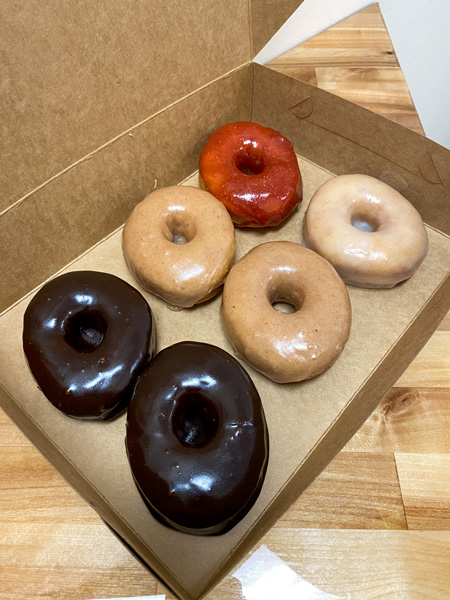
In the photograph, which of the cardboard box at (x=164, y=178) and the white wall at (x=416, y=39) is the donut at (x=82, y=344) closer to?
the cardboard box at (x=164, y=178)

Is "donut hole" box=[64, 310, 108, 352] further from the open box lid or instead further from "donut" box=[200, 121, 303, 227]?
"donut" box=[200, 121, 303, 227]

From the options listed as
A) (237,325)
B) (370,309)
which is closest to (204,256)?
(237,325)

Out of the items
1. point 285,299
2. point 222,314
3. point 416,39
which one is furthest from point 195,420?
point 416,39

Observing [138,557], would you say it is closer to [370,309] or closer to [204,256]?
[204,256]

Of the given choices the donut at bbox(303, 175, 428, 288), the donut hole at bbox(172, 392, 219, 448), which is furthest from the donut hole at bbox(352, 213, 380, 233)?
the donut hole at bbox(172, 392, 219, 448)

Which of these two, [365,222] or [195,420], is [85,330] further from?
[365,222]

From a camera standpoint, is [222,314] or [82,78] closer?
[82,78]
